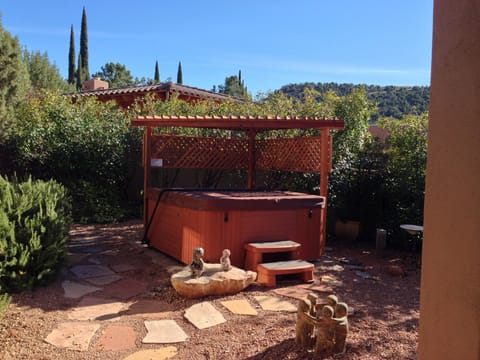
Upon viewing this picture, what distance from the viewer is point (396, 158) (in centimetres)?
733

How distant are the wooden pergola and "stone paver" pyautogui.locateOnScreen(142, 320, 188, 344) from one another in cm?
317

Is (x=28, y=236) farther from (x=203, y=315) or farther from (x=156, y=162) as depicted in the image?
(x=156, y=162)

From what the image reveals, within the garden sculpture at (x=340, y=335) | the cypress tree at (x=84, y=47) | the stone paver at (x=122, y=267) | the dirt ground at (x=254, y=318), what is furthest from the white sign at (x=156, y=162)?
the cypress tree at (x=84, y=47)

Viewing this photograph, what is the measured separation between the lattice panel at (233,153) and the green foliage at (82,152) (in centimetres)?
189

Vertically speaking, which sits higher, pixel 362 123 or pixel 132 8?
pixel 132 8

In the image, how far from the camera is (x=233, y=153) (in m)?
8.66

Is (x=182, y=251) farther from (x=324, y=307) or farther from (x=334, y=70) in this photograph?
(x=334, y=70)

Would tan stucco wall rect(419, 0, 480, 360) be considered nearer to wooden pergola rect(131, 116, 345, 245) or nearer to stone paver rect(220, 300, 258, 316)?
stone paver rect(220, 300, 258, 316)

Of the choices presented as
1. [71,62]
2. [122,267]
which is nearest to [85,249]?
[122,267]

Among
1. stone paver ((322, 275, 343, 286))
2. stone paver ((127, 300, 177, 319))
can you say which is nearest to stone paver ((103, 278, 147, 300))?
stone paver ((127, 300, 177, 319))

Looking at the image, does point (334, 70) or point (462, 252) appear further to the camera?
point (334, 70)

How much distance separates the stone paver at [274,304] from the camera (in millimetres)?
3988

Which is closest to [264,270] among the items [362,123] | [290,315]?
[290,315]

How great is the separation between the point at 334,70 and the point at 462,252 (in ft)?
50.4
